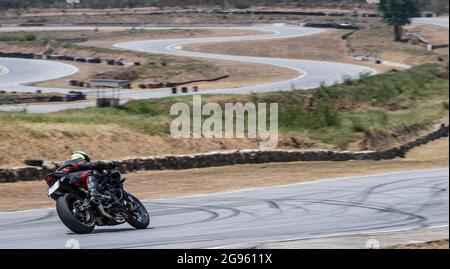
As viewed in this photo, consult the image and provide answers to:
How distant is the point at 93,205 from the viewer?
45.3 feet

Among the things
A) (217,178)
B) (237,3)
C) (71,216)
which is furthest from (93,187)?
(237,3)

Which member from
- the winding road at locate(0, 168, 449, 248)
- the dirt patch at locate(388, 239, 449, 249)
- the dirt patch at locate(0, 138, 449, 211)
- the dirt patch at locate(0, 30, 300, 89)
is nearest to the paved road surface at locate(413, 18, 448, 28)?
the dirt patch at locate(0, 30, 300, 89)

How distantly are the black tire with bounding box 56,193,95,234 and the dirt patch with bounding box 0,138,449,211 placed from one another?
4.95 metres

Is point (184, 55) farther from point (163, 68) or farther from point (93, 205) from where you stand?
point (93, 205)

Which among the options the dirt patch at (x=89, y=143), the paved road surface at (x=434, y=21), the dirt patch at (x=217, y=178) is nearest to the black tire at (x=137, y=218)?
the dirt patch at (x=217, y=178)

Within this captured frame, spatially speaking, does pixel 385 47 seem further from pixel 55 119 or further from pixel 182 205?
pixel 182 205

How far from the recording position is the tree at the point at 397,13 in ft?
295

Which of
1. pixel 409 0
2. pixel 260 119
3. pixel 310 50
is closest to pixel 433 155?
pixel 260 119

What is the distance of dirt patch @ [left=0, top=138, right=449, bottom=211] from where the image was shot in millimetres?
21531

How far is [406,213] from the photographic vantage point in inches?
714

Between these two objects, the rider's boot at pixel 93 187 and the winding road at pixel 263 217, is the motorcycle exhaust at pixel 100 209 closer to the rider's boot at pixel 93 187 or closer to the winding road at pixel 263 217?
the rider's boot at pixel 93 187

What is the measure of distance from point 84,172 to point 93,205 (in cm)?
57

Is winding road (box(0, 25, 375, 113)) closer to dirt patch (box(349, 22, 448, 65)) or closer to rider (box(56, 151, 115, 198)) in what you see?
dirt patch (box(349, 22, 448, 65))
